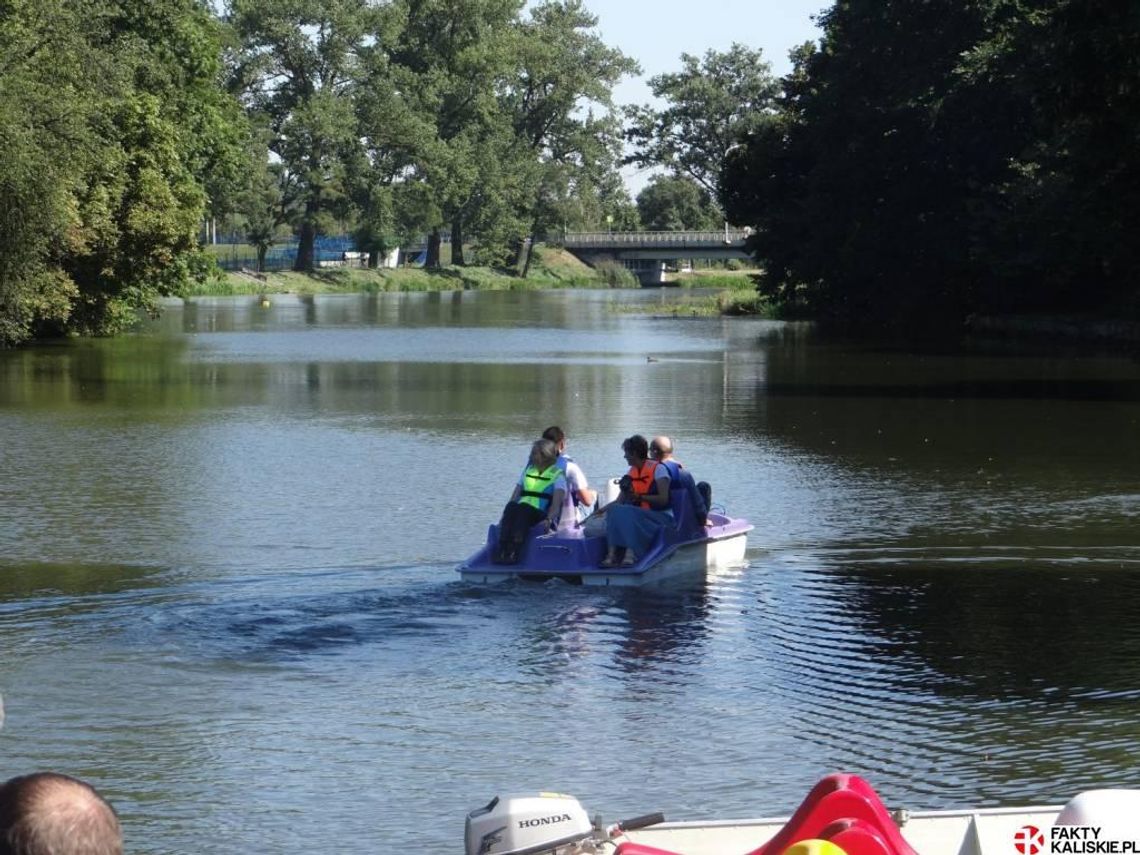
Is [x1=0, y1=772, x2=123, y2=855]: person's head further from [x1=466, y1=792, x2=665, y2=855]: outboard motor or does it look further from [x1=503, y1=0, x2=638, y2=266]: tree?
[x1=503, y1=0, x2=638, y2=266]: tree

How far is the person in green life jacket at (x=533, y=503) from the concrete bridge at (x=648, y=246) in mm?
117214

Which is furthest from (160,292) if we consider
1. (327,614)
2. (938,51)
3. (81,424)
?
(327,614)

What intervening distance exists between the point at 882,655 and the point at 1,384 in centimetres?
2818

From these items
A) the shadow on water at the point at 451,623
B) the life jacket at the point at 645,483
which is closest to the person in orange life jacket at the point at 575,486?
the life jacket at the point at 645,483

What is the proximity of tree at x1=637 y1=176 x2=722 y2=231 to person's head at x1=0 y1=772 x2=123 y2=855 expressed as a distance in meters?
162

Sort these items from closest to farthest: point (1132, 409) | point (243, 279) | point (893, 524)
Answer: point (893, 524), point (1132, 409), point (243, 279)

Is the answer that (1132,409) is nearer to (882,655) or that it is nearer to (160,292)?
(882,655)

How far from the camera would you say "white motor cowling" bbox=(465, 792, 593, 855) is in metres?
6.39

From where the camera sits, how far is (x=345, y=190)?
111 meters

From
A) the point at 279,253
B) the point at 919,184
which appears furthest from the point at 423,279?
the point at 919,184

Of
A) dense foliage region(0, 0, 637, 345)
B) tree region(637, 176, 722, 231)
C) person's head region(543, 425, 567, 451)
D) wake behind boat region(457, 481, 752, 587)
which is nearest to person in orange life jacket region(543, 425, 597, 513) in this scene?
person's head region(543, 425, 567, 451)

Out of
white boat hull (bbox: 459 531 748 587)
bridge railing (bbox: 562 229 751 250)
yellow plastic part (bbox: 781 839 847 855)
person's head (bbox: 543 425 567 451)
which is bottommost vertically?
white boat hull (bbox: 459 531 748 587)

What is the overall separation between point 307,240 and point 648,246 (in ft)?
115

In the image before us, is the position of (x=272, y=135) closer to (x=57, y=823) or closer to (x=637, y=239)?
(x=637, y=239)
